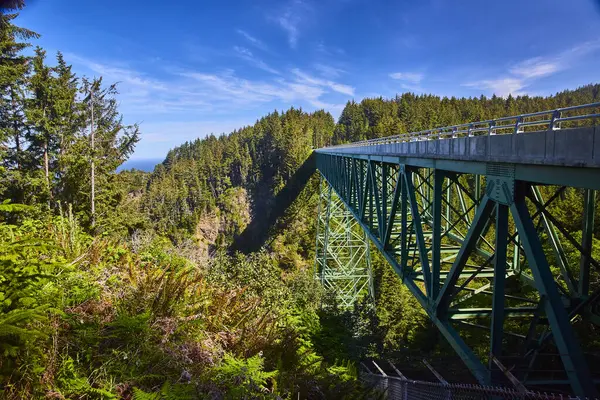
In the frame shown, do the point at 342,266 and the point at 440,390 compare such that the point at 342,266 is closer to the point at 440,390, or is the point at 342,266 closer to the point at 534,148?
the point at 440,390

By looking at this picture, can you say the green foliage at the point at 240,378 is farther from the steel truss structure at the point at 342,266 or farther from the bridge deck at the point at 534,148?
the steel truss structure at the point at 342,266

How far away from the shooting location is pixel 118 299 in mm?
4734

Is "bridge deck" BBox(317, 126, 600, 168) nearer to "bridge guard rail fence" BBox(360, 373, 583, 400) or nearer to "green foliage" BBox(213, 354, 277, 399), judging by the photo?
"bridge guard rail fence" BBox(360, 373, 583, 400)

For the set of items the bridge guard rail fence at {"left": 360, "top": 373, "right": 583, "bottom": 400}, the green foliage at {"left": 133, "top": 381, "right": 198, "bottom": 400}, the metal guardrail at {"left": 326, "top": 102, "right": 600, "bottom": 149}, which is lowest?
the bridge guard rail fence at {"left": 360, "top": 373, "right": 583, "bottom": 400}

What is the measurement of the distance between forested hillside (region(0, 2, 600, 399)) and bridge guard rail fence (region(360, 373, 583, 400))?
2.31 feet

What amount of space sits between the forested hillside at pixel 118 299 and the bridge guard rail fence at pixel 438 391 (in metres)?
0.70

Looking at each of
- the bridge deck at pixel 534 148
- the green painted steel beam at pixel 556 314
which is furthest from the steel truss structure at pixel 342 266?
the green painted steel beam at pixel 556 314

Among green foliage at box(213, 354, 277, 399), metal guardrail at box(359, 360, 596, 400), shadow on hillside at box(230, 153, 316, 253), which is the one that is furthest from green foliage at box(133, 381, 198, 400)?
shadow on hillside at box(230, 153, 316, 253)

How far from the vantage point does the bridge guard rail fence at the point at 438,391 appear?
137 inches

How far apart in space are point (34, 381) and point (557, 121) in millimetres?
6203

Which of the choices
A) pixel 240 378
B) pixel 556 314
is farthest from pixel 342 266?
pixel 240 378

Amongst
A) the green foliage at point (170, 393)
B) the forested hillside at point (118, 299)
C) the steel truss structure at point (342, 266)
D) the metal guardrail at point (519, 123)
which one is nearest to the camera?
the green foliage at point (170, 393)

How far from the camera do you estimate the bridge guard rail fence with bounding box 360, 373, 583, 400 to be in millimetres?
3492

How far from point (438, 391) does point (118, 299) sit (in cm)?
451
